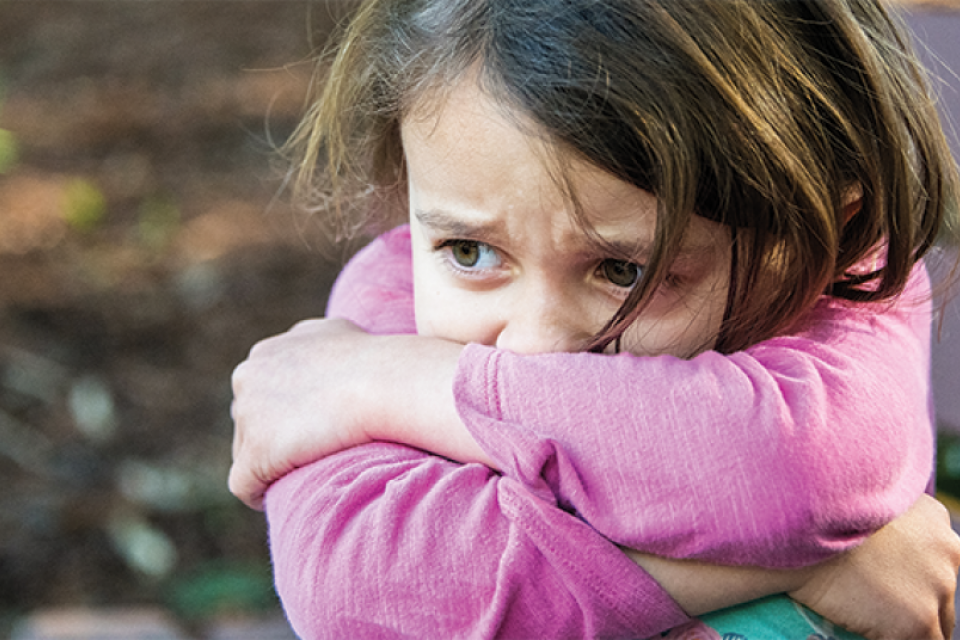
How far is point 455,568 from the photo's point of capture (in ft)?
3.08

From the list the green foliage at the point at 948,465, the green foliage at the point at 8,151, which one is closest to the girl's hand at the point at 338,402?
the green foliage at the point at 948,465

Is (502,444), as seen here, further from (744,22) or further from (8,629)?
(8,629)

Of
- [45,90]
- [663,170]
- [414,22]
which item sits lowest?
[45,90]

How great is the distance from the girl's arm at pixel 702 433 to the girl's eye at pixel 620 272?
102 millimetres

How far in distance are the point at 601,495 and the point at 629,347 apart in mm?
198

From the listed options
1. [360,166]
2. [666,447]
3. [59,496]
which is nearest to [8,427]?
[59,496]

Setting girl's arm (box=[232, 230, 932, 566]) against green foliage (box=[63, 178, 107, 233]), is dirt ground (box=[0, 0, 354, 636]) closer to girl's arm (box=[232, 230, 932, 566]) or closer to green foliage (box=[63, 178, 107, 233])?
green foliage (box=[63, 178, 107, 233])

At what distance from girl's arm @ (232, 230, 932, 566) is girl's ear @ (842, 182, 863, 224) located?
4.6 inches

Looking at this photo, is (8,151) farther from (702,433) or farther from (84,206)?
(702,433)

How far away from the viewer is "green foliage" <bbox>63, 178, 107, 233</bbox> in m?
3.30


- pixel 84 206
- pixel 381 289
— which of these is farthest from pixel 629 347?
pixel 84 206

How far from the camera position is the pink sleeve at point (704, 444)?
885 mm

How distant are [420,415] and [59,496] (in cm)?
167

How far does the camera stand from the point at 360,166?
1373 mm
